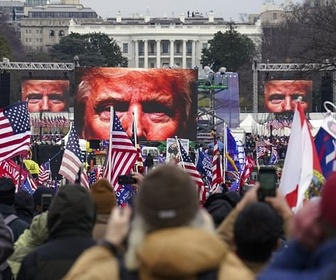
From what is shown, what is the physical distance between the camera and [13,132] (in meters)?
14.9

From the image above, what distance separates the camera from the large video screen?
5172 cm

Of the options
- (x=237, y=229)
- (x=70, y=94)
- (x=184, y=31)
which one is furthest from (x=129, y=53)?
(x=237, y=229)

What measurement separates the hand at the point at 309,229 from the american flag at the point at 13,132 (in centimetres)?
1078

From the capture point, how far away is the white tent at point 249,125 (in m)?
64.5

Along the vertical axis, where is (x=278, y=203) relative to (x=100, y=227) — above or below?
above

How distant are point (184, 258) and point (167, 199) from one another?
225 millimetres

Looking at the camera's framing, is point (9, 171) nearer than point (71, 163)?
No

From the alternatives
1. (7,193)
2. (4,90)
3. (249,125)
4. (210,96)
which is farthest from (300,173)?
(249,125)

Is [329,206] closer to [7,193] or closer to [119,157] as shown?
[7,193]

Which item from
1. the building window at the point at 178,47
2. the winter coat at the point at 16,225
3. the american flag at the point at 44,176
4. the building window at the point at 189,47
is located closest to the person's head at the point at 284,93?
the american flag at the point at 44,176

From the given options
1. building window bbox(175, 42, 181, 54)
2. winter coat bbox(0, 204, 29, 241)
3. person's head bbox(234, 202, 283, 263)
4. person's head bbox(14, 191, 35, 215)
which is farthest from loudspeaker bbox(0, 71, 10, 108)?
building window bbox(175, 42, 181, 54)

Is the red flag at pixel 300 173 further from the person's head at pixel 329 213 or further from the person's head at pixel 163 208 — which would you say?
the person's head at pixel 329 213

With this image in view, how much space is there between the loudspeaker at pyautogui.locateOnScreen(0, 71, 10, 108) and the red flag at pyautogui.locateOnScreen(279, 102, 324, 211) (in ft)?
147

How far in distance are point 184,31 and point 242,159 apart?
125 metres
